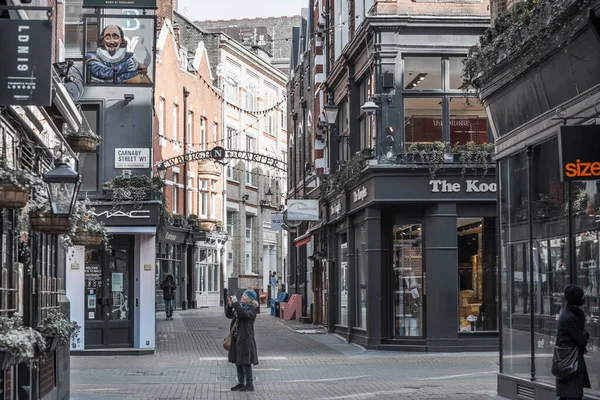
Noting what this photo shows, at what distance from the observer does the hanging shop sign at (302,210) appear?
33.5m

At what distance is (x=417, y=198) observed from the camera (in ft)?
84.4

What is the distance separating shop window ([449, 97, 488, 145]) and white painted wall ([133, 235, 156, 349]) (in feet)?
24.5

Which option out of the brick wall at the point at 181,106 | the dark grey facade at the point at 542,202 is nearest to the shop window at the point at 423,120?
the dark grey facade at the point at 542,202

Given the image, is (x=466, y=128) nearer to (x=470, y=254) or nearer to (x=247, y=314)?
(x=470, y=254)

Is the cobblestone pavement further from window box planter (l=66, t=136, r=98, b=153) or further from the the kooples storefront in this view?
window box planter (l=66, t=136, r=98, b=153)

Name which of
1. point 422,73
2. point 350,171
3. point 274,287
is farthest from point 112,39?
point 274,287

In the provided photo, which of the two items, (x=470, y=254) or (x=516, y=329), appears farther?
(x=470, y=254)

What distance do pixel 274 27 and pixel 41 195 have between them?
7107 centimetres

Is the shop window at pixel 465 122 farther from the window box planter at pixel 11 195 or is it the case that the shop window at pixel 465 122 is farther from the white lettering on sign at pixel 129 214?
the window box planter at pixel 11 195

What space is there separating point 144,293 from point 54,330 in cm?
1203

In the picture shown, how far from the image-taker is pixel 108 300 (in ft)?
85.4

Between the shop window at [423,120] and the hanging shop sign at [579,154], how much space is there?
46.8 feet

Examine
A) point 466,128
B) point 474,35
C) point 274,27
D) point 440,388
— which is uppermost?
point 274,27

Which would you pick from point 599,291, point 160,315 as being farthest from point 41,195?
point 160,315
